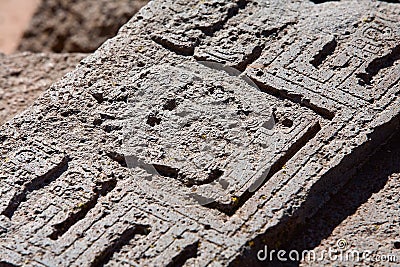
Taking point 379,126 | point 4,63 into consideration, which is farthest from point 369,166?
point 4,63

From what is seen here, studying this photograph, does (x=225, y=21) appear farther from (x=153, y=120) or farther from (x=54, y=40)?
(x=54, y=40)

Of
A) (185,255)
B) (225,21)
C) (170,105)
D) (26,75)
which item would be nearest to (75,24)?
(26,75)

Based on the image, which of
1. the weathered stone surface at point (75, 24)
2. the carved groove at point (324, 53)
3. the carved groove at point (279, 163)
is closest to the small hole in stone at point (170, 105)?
the carved groove at point (279, 163)

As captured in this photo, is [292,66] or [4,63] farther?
[4,63]

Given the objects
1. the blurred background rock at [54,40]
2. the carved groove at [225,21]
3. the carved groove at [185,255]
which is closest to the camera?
the carved groove at [185,255]

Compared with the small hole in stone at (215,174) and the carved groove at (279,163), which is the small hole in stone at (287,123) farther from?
the small hole in stone at (215,174)

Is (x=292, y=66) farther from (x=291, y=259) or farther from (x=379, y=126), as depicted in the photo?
(x=291, y=259)

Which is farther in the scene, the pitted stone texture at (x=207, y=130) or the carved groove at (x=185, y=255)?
the pitted stone texture at (x=207, y=130)
